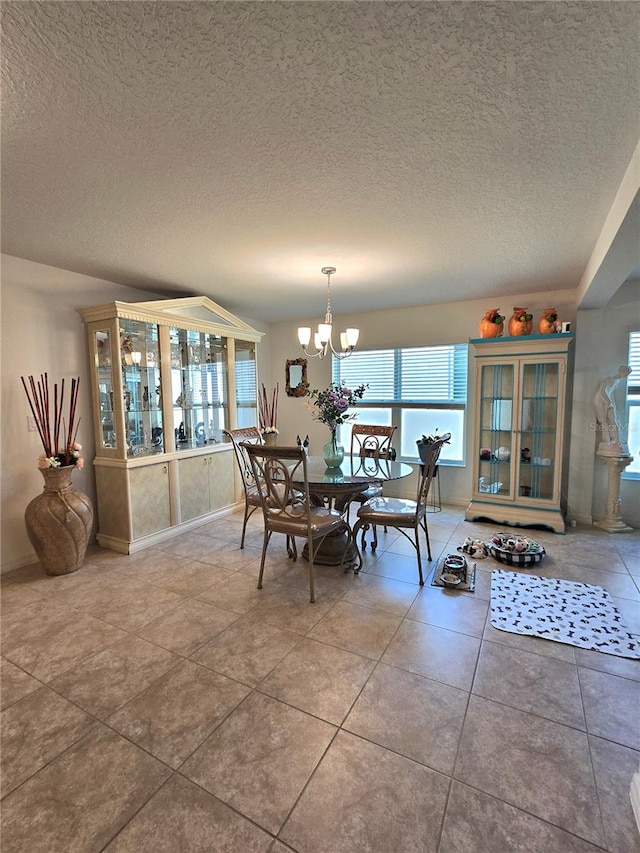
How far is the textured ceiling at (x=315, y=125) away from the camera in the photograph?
1135 millimetres

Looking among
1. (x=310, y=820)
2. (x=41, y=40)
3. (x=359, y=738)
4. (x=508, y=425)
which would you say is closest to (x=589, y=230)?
(x=508, y=425)

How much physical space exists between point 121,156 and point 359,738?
2.72 m

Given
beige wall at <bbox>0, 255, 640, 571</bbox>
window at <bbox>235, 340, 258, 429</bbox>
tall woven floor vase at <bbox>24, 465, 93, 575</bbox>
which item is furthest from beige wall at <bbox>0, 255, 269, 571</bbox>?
window at <bbox>235, 340, 258, 429</bbox>

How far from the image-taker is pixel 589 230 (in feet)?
8.30

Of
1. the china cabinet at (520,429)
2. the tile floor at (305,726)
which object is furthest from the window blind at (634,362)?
the tile floor at (305,726)

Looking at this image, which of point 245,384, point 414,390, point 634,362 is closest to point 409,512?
point 414,390

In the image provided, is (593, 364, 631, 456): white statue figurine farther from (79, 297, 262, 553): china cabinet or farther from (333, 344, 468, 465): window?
(79, 297, 262, 553): china cabinet

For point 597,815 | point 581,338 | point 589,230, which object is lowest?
point 597,815

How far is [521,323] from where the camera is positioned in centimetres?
396

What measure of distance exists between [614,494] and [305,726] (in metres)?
3.72

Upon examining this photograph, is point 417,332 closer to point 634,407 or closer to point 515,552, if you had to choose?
point 634,407

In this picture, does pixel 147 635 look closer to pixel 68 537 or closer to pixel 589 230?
pixel 68 537

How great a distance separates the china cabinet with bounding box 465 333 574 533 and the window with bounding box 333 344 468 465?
1.48 feet

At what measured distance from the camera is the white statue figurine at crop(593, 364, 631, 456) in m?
3.76
